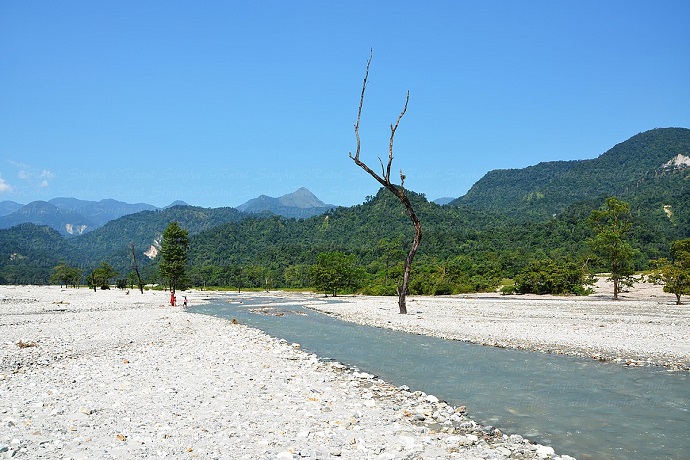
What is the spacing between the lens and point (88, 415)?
32.6 ft

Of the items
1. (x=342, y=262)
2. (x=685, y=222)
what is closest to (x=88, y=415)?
(x=342, y=262)

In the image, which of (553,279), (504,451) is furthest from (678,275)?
(504,451)

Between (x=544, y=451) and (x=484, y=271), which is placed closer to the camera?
(x=544, y=451)

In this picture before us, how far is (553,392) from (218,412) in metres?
9.18

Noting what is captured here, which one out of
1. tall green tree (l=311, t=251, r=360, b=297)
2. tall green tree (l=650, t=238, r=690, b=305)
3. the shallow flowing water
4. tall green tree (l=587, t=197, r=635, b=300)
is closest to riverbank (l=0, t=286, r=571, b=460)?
the shallow flowing water

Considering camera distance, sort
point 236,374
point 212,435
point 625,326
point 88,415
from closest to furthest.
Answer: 1. point 212,435
2. point 88,415
3. point 236,374
4. point 625,326

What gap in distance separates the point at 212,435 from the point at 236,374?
6.07 meters

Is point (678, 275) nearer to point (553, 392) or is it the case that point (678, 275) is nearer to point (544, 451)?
point (553, 392)

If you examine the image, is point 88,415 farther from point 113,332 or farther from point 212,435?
point 113,332

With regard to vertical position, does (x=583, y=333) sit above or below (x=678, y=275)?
below

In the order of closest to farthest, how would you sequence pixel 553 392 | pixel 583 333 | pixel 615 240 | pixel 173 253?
pixel 553 392, pixel 583 333, pixel 615 240, pixel 173 253

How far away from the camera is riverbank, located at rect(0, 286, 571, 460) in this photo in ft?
27.1

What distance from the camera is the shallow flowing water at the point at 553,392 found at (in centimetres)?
932

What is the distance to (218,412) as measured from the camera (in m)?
10.5
